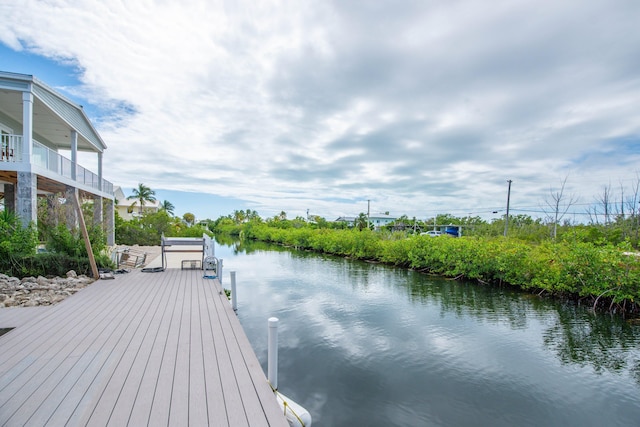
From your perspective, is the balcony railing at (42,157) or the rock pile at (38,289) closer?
the rock pile at (38,289)

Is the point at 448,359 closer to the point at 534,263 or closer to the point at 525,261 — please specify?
the point at 534,263

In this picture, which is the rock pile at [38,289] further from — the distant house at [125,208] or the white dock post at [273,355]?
the distant house at [125,208]

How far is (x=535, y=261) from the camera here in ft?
39.7

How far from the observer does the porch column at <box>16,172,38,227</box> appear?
9.45m

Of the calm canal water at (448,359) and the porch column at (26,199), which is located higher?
the porch column at (26,199)

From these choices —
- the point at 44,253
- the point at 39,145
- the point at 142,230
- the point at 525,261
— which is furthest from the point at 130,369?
the point at 142,230

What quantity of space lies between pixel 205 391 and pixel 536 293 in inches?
511

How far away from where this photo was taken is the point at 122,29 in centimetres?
973

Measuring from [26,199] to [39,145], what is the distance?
214cm

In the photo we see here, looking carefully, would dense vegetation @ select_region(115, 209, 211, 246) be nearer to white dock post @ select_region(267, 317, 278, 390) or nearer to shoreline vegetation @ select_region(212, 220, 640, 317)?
shoreline vegetation @ select_region(212, 220, 640, 317)

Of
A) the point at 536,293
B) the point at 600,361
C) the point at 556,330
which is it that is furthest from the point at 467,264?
the point at 600,361

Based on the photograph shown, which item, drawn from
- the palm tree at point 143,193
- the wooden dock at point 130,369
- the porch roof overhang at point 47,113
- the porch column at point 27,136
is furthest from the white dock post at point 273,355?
the palm tree at point 143,193

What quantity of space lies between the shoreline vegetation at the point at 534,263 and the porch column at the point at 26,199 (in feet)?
52.5

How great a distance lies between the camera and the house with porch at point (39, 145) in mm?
9547
